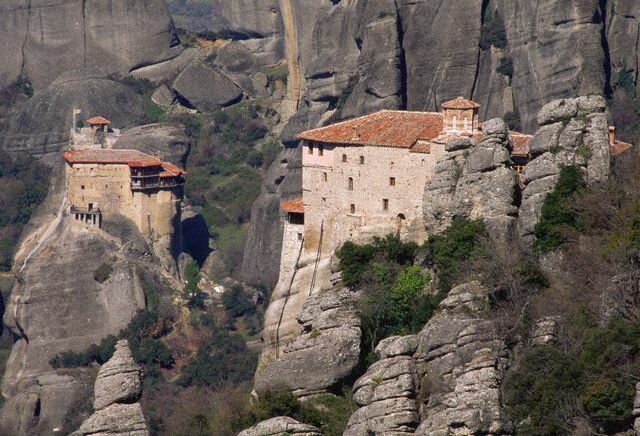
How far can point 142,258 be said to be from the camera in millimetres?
104625

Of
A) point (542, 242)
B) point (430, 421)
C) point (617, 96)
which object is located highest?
point (617, 96)

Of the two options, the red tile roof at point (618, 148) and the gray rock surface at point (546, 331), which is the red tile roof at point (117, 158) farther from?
the gray rock surface at point (546, 331)

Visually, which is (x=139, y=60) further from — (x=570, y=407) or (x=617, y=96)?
(x=570, y=407)

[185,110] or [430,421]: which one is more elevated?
[185,110]

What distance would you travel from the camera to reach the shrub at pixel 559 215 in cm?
5881

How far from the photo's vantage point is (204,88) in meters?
129

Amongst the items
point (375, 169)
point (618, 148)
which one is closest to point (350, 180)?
point (375, 169)

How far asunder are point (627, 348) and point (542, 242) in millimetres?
7825

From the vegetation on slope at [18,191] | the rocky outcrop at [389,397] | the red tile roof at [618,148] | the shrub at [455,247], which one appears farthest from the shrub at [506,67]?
the rocky outcrop at [389,397]

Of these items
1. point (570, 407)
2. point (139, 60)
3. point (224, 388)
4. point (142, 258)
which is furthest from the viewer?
point (139, 60)

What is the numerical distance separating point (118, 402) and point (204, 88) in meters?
78.1

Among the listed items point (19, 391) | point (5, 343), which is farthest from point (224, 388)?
point (5, 343)

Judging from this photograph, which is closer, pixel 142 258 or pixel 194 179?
pixel 142 258

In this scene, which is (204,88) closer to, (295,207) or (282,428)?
(295,207)
